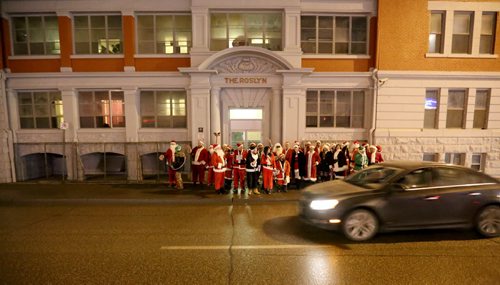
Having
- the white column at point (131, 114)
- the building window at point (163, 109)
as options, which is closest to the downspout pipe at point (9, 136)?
the white column at point (131, 114)

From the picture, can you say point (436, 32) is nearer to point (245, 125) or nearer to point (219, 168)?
point (245, 125)

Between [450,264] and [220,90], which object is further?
[220,90]

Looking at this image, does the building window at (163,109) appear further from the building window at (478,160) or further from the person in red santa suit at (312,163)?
the building window at (478,160)

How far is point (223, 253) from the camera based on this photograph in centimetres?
501

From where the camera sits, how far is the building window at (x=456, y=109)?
41.2 feet

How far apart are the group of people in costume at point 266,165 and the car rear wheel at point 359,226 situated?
13.3 feet

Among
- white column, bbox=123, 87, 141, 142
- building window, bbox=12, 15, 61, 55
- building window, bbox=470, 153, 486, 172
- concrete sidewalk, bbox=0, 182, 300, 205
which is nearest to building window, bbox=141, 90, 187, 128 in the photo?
white column, bbox=123, 87, 141, 142

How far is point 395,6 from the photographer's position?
38.5 feet

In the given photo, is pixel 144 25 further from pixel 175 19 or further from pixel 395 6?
pixel 395 6

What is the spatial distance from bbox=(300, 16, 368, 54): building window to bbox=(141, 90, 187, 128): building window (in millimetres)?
6421

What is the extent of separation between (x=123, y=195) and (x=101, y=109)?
5.49 meters

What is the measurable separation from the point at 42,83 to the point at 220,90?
26.8 ft

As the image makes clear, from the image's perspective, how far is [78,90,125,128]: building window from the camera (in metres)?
12.6

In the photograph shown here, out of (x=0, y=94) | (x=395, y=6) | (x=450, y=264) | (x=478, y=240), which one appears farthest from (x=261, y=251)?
(x=0, y=94)
